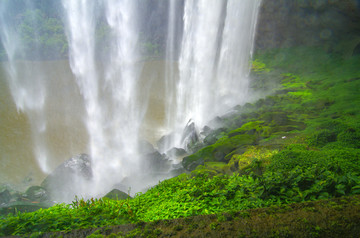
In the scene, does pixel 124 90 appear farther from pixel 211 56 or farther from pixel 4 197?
pixel 4 197

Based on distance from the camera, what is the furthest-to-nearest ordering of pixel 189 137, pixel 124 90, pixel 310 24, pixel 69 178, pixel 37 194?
pixel 124 90 → pixel 310 24 → pixel 189 137 → pixel 69 178 → pixel 37 194

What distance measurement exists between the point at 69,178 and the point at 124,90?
25.2ft

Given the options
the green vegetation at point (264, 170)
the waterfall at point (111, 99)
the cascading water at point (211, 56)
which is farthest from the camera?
the cascading water at point (211, 56)

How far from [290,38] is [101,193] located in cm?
1523

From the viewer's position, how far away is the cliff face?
11750 millimetres

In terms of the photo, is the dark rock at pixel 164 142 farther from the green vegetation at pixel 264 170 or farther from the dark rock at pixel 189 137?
the green vegetation at pixel 264 170

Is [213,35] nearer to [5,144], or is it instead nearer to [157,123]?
[157,123]

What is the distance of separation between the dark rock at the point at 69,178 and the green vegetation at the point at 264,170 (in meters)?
1.66

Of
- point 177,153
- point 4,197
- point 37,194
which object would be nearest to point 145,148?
point 177,153

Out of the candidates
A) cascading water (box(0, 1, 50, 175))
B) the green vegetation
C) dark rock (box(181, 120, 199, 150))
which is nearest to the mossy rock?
the green vegetation

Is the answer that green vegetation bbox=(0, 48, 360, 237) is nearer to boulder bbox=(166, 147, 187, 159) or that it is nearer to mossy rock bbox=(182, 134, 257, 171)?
mossy rock bbox=(182, 134, 257, 171)

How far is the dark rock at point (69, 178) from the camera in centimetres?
791

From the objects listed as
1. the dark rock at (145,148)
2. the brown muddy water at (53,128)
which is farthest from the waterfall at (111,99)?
the brown muddy water at (53,128)

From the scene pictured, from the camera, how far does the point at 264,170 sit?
3.92 m
